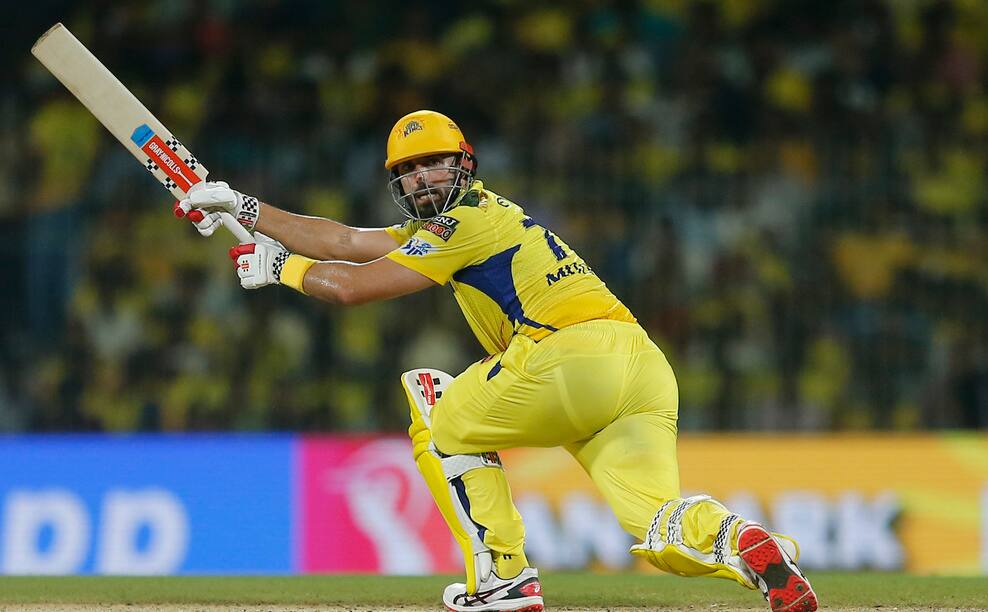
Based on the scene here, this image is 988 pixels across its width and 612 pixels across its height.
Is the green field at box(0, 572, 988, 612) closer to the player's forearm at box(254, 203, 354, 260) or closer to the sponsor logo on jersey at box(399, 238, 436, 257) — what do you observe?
the player's forearm at box(254, 203, 354, 260)

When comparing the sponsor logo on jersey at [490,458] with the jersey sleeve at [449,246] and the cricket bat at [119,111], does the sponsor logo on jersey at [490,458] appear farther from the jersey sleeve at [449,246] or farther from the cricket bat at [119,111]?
the cricket bat at [119,111]

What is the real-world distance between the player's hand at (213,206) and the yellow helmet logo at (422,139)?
66 cm

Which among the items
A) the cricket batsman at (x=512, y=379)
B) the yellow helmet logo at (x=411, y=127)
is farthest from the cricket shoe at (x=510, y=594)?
the yellow helmet logo at (x=411, y=127)

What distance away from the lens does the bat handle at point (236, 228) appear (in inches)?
208

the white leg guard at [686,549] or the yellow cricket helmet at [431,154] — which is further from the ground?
the yellow cricket helmet at [431,154]

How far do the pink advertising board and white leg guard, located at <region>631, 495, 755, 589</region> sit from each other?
3.97m

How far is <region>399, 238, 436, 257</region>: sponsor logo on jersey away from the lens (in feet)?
15.1

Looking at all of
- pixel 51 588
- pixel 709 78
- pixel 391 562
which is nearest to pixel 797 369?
pixel 709 78

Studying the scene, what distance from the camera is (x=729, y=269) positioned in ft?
32.9

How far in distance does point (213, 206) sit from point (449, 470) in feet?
4.41

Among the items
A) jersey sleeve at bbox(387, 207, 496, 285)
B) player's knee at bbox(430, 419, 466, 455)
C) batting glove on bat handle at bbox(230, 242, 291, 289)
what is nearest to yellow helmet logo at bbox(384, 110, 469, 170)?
jersey sleeve at bbox(387, 207, 496, 285)

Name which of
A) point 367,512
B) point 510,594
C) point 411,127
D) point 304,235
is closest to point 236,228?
point 304,235

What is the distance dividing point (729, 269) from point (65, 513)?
452 centimetres

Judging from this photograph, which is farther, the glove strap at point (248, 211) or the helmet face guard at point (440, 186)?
the glove strap at point (248, 211)
